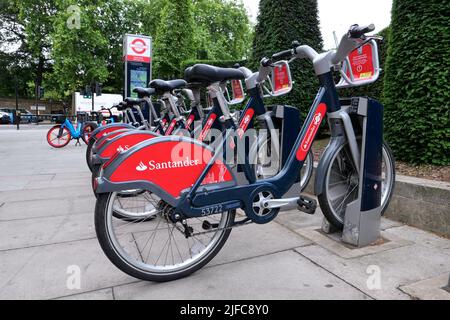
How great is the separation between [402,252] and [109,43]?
34.3m

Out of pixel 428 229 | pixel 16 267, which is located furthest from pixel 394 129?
pixel 16 267

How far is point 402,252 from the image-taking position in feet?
8.81

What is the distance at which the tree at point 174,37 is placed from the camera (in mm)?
20641

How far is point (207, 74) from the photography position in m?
2.53

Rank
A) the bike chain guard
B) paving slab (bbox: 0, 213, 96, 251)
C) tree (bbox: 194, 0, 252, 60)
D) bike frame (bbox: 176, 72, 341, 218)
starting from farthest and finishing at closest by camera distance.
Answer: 1. tree (bbox: 194, 0, 252, 60)
2. paving slab (bbox: 0, 213, 96, 251)
3. the bike chain guard
4. bike frame (bbox: 176, 72, 341, 218)

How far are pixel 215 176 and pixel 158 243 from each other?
944mm

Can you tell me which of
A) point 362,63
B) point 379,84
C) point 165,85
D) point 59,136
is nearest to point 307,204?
point 362,63

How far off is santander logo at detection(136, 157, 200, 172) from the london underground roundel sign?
10470mm

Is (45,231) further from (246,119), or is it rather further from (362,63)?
(362,63)

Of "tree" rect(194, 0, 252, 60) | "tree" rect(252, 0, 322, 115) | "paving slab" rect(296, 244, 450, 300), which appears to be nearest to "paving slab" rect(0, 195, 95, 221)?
"paving slab" rect(296, 244, 450, 300)

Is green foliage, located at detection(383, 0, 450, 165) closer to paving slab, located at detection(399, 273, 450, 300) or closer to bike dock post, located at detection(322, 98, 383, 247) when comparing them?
bike dock post, located at detection(322, 98, 383, 247)

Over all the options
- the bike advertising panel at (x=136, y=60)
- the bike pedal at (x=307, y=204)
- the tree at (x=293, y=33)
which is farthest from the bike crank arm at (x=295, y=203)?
the bike advertising panel at (x=136, y=60)

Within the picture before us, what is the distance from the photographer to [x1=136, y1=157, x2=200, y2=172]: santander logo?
222 centimetres

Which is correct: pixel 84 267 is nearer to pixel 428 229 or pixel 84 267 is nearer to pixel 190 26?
pixel 428 229
